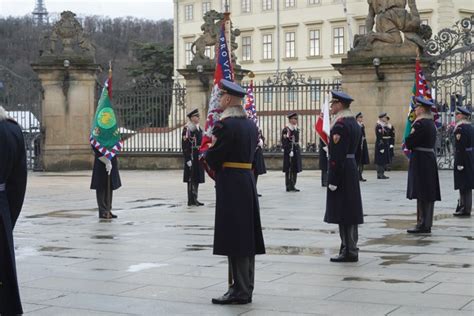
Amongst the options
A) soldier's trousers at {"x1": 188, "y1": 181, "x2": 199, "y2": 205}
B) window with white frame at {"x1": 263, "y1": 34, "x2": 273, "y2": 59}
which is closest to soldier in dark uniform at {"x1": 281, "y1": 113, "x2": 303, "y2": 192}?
soldier's trousers at {"x1": 188, "y1": 181, "x2": 199, "y2": 205}

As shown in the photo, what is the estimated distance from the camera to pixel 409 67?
24.8m

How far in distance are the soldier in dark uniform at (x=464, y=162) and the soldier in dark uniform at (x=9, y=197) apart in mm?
9046

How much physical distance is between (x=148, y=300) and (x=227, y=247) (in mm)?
814

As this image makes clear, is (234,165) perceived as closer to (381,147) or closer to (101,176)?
(101,176)

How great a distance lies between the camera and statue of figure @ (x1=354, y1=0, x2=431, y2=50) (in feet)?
81.8

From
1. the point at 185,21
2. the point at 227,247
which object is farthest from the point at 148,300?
the point at 185,21

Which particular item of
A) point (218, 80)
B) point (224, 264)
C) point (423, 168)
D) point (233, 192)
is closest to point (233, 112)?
point (233, 192)

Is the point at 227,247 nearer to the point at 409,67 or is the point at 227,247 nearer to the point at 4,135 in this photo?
the point at 4,135

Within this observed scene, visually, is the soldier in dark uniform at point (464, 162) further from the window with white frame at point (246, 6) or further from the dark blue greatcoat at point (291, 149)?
the window with white frame at point (246, 6)

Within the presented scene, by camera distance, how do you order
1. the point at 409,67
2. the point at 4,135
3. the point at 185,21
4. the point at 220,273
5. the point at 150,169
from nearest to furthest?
the point at 4,135 < the point at 220,273 < the point at 409,67 < the point at 150,169 < the point at 185,21

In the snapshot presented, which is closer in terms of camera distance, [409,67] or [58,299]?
[58,299]

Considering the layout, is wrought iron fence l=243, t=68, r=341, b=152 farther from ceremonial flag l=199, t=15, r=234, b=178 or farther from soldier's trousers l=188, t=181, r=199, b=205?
ceremonial flag l=199, t=15, r=234, b=178

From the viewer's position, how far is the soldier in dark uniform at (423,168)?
12.2 meters

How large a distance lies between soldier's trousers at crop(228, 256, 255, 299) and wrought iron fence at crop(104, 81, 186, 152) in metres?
20.9
